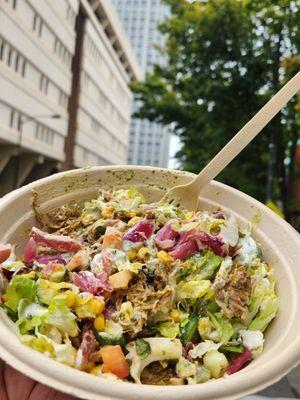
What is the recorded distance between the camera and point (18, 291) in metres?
1.97

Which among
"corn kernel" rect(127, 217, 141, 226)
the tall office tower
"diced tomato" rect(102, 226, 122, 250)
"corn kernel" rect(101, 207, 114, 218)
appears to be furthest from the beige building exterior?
the tall office tower

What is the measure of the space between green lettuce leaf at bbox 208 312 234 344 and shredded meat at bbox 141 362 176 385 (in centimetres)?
22

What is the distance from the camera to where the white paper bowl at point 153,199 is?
144cm

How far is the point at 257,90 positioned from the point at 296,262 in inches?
520

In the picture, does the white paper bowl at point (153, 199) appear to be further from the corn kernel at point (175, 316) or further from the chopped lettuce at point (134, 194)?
the corn kernel at point (175, 316)

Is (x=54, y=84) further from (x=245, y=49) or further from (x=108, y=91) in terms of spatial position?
(x=245, y=49)

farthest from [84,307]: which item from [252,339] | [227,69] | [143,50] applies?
[143,50]

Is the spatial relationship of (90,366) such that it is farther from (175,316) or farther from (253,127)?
(253,127)

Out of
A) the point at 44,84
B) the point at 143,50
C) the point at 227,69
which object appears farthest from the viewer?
the point at 143,50

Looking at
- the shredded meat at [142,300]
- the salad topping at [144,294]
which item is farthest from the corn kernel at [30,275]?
the shredded meat at [142,300]

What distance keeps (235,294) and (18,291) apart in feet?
2.54

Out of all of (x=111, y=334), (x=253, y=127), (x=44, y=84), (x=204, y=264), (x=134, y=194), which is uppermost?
(x=44, y=84)

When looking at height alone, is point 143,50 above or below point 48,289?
above

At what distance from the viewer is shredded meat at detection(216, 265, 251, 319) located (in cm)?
203
